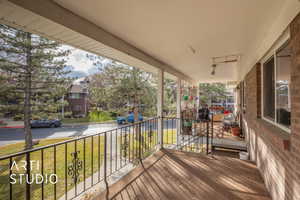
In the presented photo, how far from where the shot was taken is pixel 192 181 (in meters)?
2.23

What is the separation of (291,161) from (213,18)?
5.86 ft

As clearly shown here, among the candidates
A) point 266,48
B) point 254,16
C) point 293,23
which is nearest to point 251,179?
point 266,48

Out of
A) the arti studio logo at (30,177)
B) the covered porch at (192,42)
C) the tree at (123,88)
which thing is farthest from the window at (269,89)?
Result: the tree at (123,88)

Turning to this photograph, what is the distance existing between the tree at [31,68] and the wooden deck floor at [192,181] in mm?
6390

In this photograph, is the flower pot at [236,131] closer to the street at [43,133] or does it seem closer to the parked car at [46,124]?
the street at [43,133]

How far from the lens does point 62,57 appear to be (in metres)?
6.74

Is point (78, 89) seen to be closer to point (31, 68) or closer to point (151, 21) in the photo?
point (31, 68)

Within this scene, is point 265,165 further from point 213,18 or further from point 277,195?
point 213,18

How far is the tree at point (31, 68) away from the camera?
5.66 meters

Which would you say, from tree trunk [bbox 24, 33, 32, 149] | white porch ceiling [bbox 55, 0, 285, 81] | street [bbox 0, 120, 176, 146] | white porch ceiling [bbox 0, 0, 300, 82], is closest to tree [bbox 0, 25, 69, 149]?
tree trunk [bbox 24, 33, 32, 149]

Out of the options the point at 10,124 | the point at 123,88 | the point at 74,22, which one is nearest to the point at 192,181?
the point at 74,22

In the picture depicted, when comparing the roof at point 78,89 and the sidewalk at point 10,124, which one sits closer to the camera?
the sidewalk at point 10,124

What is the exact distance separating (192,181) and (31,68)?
752 centimetres

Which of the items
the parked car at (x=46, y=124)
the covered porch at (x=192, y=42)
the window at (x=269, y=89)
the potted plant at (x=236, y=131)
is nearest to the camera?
the covered porch at (x=192, y=42)
